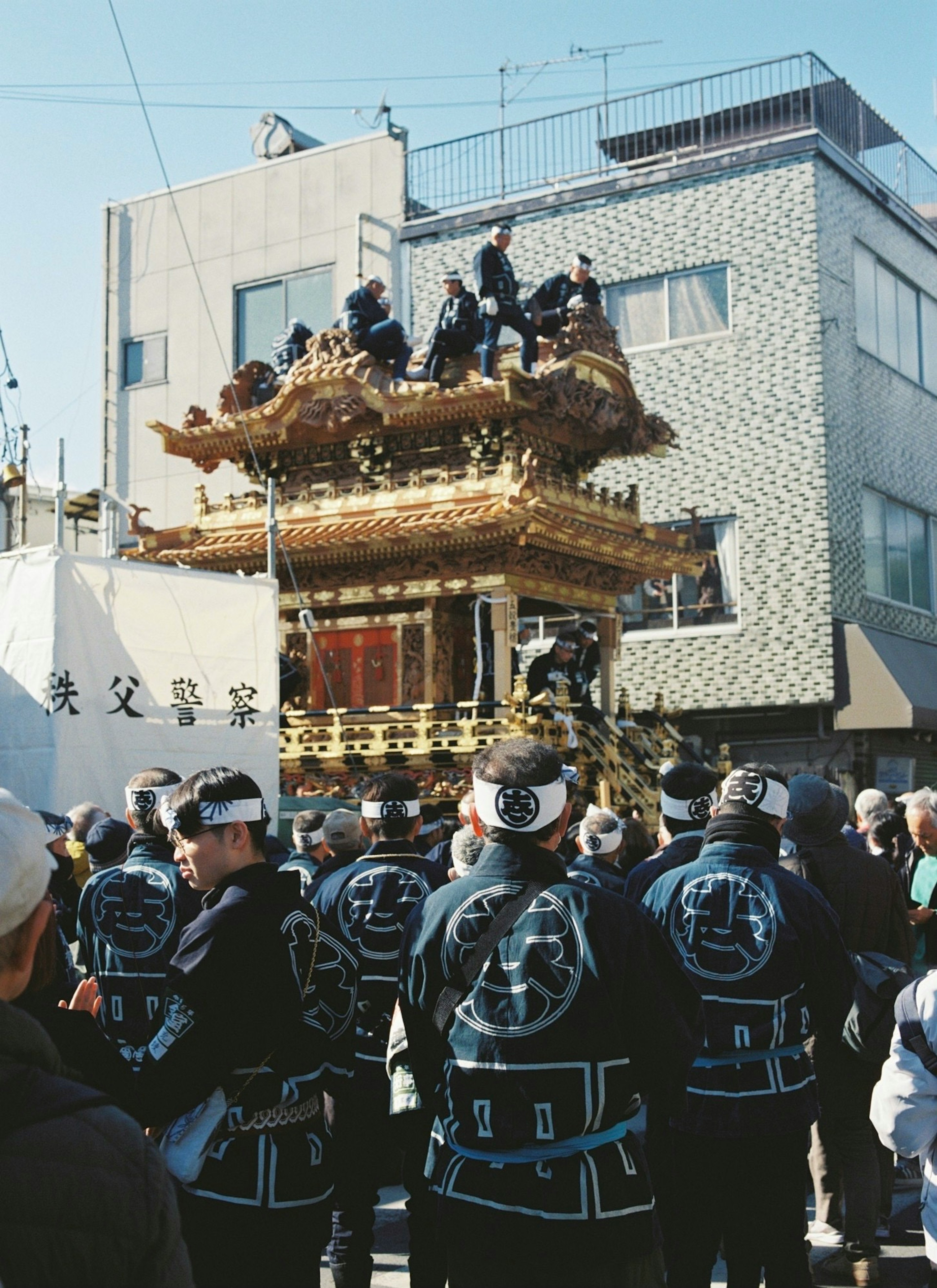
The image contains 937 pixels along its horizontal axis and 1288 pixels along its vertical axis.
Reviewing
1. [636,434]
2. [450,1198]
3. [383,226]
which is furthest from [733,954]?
[383,226]

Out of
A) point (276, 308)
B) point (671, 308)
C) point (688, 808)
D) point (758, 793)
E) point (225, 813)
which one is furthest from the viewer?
point (276, 308)

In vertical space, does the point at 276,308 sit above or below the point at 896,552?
above

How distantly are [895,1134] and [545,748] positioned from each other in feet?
4.45

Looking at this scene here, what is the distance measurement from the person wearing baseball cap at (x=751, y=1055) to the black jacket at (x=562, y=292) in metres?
16.1

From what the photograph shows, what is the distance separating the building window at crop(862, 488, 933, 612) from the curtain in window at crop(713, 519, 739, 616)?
2.44 meters

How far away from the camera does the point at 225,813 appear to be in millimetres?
3865

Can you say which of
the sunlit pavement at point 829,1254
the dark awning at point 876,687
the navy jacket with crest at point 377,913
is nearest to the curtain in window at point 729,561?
the dark awning at point 876,687

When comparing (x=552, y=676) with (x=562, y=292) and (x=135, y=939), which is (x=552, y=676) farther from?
(x=135, y=939)

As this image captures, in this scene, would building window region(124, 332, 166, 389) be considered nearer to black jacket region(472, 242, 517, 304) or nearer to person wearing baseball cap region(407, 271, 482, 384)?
person wearing baseball cap region(407, 271, 482, 384)

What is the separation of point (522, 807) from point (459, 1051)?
0.66 m

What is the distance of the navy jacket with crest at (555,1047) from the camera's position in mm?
3354

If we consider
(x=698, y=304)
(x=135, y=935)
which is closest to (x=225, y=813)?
(x=135, y=935)

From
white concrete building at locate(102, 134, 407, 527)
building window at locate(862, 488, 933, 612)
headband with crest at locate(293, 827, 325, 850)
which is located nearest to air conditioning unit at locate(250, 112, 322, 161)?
white concrete building at locate(102, 134, 407, 527)

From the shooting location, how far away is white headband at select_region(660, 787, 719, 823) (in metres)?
5.91
